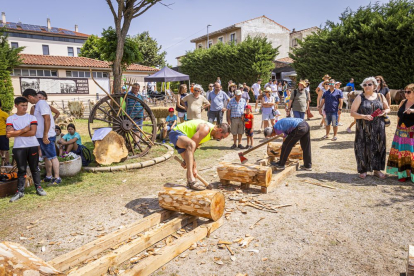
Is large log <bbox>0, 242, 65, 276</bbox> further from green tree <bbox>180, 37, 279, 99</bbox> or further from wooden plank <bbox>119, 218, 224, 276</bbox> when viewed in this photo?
green tree <bbox>180, 37, 279, 99</bbox>

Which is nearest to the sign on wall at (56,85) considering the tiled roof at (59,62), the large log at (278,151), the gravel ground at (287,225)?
the tiled roof at (59,62)

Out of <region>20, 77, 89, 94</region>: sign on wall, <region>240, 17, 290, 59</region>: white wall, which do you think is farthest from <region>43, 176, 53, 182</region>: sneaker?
<region>240, 17, 290, 59</region>: white wall

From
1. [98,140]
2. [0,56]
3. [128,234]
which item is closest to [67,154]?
[98,140]

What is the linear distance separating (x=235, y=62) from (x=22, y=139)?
24.7m

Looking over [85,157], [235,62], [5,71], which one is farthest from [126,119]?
[235,62]

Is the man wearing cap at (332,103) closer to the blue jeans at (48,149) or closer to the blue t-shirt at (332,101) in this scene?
the blue t-shirt at (332,101)

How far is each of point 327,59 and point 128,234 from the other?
61.9ft

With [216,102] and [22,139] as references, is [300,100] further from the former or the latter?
[22,139]

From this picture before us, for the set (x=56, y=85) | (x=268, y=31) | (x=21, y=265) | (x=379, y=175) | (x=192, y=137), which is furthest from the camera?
(x=268, y=31)

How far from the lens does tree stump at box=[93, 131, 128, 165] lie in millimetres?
7113

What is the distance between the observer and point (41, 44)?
148ft

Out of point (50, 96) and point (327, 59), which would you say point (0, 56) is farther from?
point (327, 59)

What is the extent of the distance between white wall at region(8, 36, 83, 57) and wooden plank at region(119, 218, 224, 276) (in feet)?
161

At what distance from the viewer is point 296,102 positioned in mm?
9094
